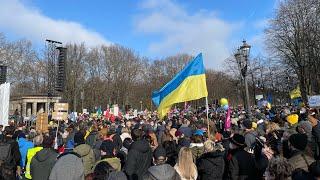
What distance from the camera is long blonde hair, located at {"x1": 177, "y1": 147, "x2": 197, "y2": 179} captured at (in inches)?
246

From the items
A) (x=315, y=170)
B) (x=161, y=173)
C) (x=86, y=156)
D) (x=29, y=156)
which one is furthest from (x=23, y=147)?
(x=315, y=170)

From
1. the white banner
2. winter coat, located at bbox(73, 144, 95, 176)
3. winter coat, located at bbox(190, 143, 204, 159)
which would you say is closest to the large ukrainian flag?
winter coat, located at bbox(190, 143, 204, 159)

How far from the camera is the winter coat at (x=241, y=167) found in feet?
20.4

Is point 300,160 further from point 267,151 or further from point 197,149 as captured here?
point 197,149

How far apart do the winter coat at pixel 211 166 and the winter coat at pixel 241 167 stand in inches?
9.5

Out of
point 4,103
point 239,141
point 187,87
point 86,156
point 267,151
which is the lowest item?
point 86,156

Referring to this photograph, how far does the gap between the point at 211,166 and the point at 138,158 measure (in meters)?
1.66

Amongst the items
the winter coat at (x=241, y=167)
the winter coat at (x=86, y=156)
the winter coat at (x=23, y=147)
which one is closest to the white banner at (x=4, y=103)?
the winter coat at (x=23, y=147)

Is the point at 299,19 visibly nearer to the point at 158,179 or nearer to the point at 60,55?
the point at 60,55

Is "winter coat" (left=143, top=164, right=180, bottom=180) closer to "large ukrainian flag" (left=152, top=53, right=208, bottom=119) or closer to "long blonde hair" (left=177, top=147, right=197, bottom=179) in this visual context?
"long blonde hair" (left=177, top=147, right=197, bottom=179)

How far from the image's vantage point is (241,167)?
20.4 ft

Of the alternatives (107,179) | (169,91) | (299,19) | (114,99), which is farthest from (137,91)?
(107,179)

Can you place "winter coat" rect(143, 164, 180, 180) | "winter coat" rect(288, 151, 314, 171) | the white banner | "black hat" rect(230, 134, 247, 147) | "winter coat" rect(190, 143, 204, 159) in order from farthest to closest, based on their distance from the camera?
the white banner → "winter coat" rect(190, 143, 204, 159) → "black hat" rect(230, 134, 247, 147) → "winter coat" rect(143, 164, 180, 180) → "winter coat" rect(288, 151, 314, 171)

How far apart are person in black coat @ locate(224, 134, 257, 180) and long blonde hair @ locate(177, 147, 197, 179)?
567 mm
